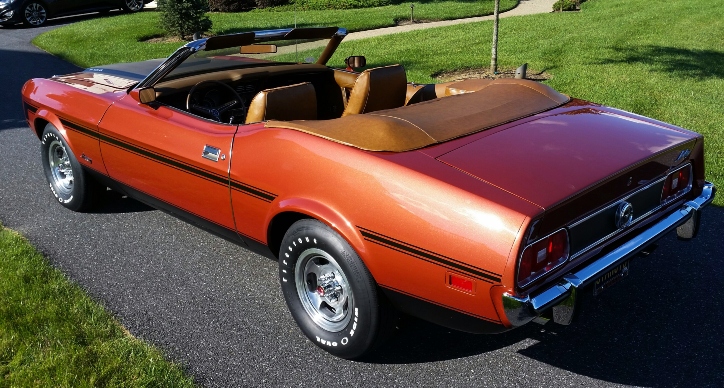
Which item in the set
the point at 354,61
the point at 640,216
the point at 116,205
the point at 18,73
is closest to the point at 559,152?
the point at 640,216

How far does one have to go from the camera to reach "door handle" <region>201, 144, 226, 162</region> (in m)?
3.74

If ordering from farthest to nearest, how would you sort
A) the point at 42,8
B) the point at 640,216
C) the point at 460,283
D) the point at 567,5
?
the point at 567,5, the point at 42,8, the point at 640,216, the point at 460,283

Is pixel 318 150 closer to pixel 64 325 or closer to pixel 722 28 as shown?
pixel 64 325

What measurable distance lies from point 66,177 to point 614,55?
8280 mm

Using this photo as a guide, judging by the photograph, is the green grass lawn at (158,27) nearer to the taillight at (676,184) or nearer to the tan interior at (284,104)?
the tan interior at (284,104)

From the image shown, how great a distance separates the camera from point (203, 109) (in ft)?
14.1

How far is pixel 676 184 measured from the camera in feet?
12.0

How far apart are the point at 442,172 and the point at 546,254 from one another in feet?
1.86

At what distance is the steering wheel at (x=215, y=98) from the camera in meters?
4.40

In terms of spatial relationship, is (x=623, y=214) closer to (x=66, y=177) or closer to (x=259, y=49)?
(x=259, y=49)

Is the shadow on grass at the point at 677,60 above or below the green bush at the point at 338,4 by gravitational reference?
below

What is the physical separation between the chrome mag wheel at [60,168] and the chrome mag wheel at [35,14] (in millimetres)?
12171

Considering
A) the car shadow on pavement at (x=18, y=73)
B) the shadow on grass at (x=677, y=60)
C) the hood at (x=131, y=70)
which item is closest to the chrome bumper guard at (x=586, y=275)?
the hood at (x=131, y=70)

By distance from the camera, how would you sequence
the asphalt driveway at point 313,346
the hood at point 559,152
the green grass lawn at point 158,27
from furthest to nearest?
the green grass lawn at point 158,27 < the asphalt driveway at point 313,346 < the hood at point 559,152
